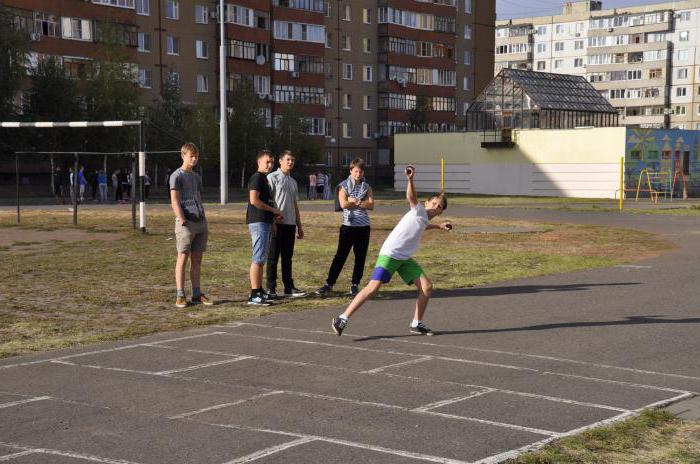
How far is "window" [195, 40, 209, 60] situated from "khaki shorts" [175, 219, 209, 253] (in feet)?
202

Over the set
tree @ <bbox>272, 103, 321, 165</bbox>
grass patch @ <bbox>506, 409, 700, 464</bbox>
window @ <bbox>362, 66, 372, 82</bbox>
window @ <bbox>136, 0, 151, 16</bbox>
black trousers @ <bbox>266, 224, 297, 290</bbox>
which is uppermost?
window @ <bbox>136, 0, 151, 16</bbox>

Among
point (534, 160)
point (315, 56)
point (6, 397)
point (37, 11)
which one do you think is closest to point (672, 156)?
point (534, 160)

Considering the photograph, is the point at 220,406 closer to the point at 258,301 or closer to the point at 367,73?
the point at 258,301

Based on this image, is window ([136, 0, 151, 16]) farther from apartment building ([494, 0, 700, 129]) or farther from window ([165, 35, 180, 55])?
apartment building ([494, 0, 700, 129])

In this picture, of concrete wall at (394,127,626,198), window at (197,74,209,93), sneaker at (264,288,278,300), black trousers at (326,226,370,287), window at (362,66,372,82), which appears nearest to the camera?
sneaker at (264,288,278,300)

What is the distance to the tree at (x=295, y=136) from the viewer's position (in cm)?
6600

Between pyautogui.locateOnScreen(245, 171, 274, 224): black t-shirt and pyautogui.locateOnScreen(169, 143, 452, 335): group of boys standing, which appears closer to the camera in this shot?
pyautogui.locateOnScreen(169, 143, 452, 335): group of boys standing

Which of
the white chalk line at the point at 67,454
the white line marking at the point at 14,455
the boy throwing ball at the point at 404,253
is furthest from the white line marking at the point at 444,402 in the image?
the white line marking at the point at 14,455

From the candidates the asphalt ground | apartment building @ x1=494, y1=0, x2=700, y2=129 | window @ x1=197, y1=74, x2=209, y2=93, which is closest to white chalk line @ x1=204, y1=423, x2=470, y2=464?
the asphalt ground

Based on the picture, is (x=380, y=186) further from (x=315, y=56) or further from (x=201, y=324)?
(x=201, y=324)

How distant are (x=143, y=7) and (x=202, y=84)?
764cm

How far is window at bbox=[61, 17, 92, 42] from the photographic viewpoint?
6091 centimetres

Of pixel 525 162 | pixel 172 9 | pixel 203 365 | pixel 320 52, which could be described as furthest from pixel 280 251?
pixel 320 52

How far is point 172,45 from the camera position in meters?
69.0
